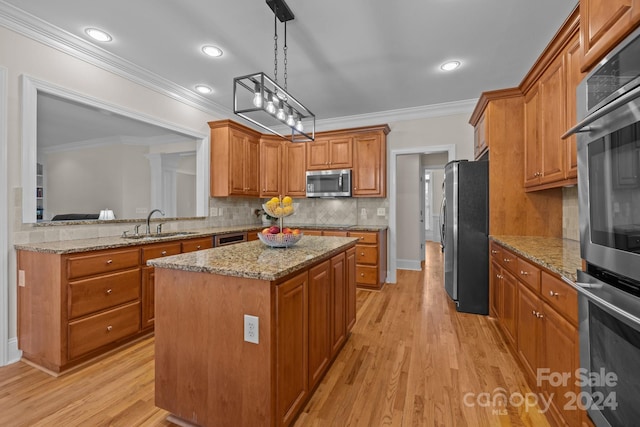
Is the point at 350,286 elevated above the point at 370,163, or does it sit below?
below

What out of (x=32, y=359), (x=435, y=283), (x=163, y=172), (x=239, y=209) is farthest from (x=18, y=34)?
(x=435, y=283)

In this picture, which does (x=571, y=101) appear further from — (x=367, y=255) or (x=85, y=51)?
(x=85, y=51)

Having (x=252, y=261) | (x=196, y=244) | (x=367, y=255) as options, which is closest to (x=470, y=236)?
(x=367, y=255)

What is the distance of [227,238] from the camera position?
12.3 feet

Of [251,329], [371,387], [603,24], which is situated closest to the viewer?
[603,24]

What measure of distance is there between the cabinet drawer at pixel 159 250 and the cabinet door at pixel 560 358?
305cm

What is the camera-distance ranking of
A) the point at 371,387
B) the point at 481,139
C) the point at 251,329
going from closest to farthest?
the point at 251,329
the point at 371,387
the point at 481,139

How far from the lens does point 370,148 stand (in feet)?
14.4

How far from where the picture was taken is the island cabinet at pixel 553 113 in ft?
6.20

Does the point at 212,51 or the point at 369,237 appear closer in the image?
the point at 212,51

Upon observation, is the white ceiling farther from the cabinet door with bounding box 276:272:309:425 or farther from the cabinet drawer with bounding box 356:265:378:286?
the cabinet drawer with bounding box 356:265:378:286

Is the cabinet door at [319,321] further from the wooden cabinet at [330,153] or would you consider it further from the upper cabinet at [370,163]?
the wooden cabinet at [330,153]

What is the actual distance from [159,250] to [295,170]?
270cm

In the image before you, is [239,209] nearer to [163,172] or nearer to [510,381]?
[163,172]
